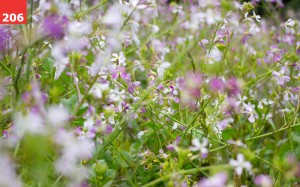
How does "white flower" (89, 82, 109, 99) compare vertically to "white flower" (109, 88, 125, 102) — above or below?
above

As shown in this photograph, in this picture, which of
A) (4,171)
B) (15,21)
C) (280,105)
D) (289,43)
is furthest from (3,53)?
(289,43)

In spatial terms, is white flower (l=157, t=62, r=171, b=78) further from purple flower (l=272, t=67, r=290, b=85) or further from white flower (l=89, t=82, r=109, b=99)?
purple flower (l=272, t=67, r=290, b=85)

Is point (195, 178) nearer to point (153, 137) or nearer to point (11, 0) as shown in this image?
point (153, 137)

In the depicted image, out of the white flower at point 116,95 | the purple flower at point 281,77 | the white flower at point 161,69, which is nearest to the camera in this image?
the white flower at point 116,95

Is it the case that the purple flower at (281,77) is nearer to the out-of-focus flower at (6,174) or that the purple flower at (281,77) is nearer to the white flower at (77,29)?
the white flower at (77,29)

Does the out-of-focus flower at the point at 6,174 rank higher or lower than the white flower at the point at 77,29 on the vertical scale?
lower

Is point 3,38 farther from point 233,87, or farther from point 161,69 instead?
point 233,87

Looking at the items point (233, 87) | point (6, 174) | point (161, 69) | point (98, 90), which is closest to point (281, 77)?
point (233, 87)

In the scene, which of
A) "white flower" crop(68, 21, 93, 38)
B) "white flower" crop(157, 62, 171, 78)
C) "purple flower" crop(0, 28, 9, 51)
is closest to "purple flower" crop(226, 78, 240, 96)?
"white flower" crop(157, 62, 171, 78)

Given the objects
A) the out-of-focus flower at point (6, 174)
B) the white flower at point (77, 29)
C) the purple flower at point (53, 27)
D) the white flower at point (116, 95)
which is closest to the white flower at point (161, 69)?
the white flower at point (116, 95)

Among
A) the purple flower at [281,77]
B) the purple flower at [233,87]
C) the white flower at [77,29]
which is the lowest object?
the purple flower at [281,77]

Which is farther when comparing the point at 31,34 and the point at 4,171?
the point at 31,34
